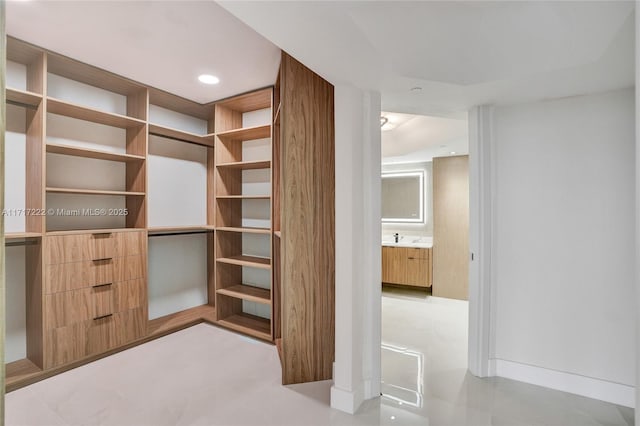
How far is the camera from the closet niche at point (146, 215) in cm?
223

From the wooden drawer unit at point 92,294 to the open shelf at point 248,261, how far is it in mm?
768

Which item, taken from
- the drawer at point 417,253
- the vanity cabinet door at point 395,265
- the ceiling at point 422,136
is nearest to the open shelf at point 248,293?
the ceiling at point 422,136

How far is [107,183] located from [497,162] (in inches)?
137

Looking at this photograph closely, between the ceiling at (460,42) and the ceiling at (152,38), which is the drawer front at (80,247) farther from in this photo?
the ceiling at (460,42)

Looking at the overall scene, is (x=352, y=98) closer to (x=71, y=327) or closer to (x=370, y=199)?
(x=370, y=199)

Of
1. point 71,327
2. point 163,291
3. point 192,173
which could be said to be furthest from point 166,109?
point 71,327

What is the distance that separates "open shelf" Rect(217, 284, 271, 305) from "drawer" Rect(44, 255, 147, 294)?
0.83 meters

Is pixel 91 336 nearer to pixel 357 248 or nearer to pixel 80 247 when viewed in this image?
pixel 80 247

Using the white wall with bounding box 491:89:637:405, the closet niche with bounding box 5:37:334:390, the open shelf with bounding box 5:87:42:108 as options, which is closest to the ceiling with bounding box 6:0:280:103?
the closet niche with bounding box 5:37:334:390

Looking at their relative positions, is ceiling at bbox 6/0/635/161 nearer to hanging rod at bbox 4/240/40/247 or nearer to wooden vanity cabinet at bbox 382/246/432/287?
hanging rod at bbox 4/240/40/247

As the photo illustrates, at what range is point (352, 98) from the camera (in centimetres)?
196

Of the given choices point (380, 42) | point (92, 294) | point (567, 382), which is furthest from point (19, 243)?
point (567, 382)

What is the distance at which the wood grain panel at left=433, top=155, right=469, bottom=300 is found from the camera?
4230mm

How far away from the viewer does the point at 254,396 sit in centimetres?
208
